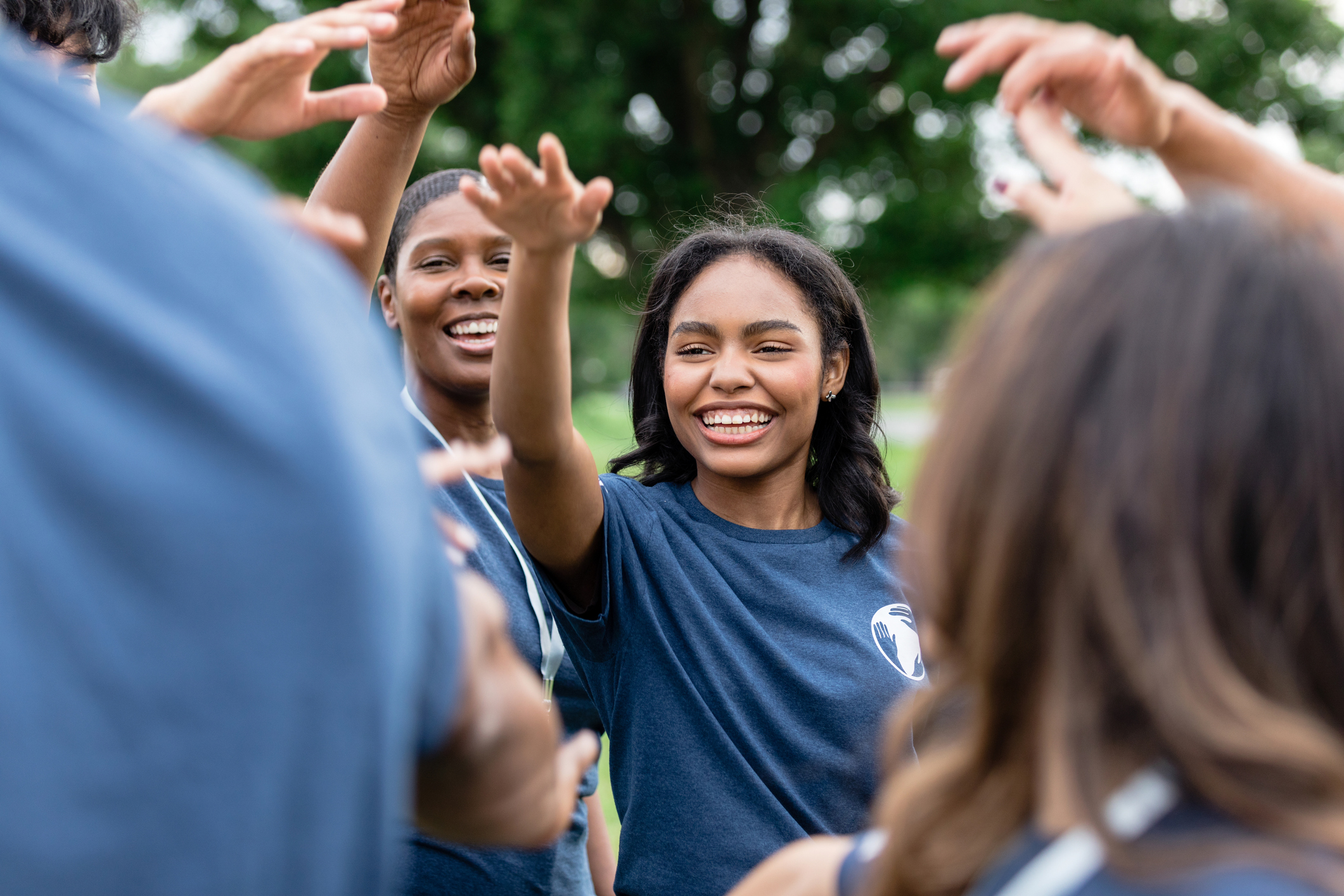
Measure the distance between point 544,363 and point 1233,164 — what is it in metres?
1.20

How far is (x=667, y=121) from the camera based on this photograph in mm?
14938

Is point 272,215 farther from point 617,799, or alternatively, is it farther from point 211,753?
point 617,799

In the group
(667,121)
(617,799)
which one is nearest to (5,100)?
(617,799)

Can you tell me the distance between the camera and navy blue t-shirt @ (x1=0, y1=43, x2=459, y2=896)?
88 cm

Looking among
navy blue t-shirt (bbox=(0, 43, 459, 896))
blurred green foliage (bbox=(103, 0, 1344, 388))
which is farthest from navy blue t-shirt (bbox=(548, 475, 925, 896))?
blurred green foliage (bbox=(103, 0, 1344, 388))

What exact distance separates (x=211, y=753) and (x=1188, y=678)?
818mm

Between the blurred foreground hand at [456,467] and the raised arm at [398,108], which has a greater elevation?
the raised arm at [398,108]

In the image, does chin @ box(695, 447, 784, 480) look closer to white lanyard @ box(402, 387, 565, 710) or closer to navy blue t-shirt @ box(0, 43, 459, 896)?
white lanyard @ box(402, 387, 565, 710)

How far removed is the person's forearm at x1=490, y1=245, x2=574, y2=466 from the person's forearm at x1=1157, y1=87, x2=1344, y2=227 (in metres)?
1.01

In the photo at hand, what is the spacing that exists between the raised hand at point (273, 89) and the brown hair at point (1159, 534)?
115 cm

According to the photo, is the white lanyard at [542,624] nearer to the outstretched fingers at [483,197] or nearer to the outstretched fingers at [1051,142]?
the outstretched fingers at [483,197]

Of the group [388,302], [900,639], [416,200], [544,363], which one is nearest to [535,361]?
[544,363]

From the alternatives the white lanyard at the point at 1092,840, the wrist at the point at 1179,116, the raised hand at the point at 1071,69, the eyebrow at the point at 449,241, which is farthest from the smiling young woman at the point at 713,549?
the white lanyard at the point at 1092,840

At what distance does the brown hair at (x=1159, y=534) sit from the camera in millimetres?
973
